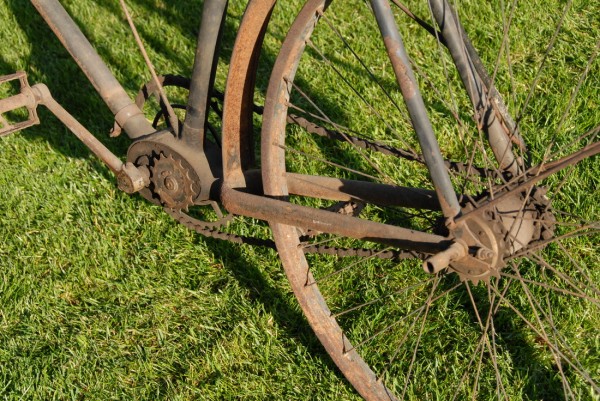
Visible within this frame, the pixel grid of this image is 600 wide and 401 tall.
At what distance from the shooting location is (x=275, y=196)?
347cm

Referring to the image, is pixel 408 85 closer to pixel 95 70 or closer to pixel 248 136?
pixel 248 136

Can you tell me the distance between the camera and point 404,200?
11.0 ft

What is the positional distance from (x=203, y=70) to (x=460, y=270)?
1201 mm

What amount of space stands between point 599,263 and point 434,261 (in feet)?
4.12

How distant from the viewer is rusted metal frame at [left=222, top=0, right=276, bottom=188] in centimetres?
331

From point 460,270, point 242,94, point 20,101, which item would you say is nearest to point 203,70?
point 242,94

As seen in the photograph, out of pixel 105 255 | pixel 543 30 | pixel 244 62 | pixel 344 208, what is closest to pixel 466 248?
pixel 344 208

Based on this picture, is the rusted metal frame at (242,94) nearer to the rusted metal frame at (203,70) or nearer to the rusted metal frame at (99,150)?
the rusted metal frame at (203,70)

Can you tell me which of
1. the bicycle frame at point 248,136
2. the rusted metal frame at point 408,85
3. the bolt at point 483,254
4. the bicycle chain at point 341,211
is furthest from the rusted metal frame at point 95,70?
the bolt at point 483,254

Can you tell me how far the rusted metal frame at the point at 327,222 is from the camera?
3.10 m

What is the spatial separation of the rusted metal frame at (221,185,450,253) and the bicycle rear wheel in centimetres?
11

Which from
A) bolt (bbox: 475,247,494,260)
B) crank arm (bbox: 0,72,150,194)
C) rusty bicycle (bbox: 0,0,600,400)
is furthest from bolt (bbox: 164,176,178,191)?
bolt (bbox: 475,247,494,260)

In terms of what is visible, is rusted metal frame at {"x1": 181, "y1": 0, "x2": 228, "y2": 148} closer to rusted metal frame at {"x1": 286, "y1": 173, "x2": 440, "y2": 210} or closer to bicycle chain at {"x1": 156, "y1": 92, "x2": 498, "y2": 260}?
bicycle chain at {"x1": 156, "y1": 92, "x2": 498, "y2": 260}

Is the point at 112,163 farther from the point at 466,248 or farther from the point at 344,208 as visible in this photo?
the point at 466,248
